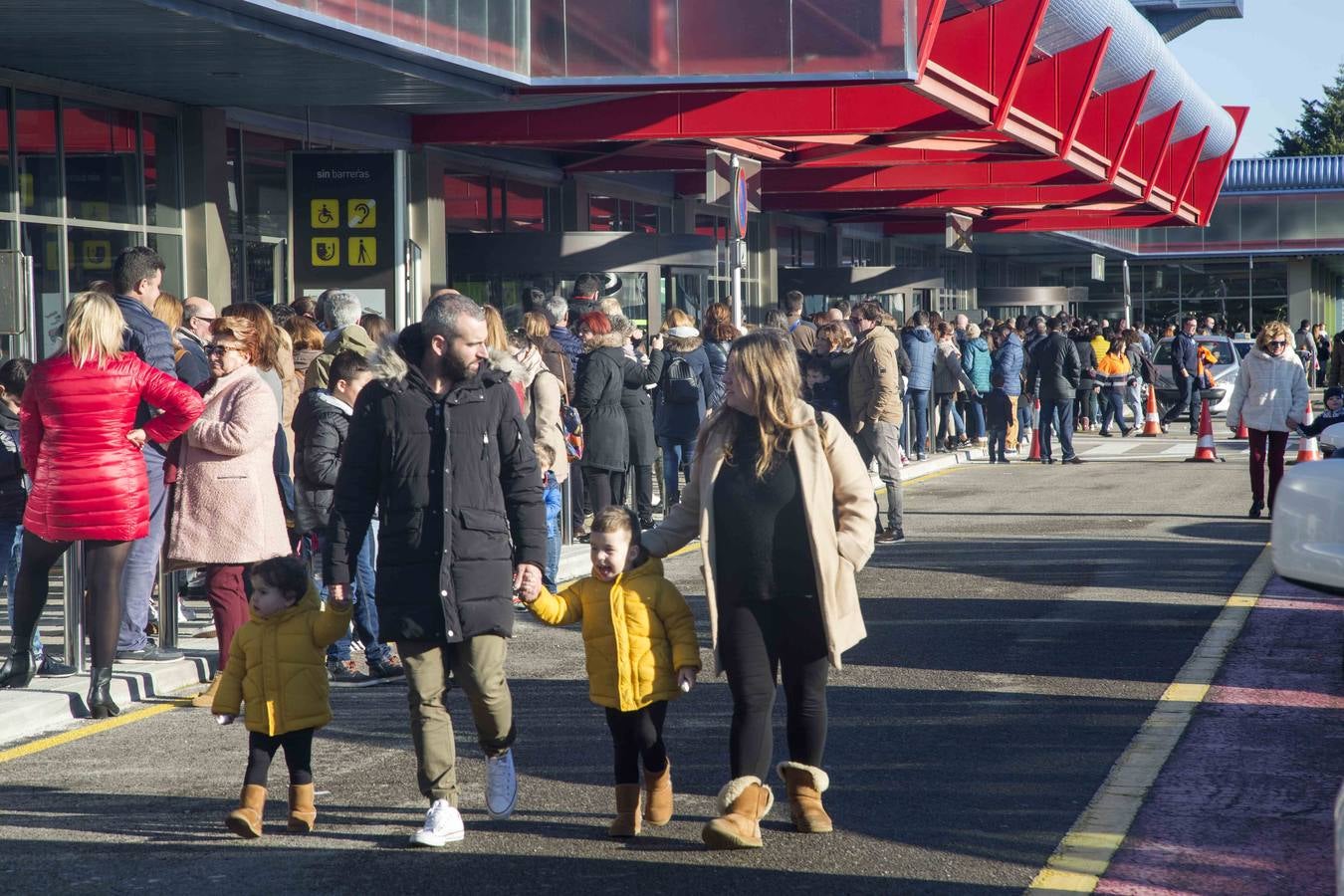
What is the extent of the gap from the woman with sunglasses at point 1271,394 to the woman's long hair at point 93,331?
386 inches

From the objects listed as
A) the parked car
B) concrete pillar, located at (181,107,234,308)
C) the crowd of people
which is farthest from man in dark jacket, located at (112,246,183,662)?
the parked car

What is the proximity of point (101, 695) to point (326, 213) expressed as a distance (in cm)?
917

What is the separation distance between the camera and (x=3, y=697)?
304 inches

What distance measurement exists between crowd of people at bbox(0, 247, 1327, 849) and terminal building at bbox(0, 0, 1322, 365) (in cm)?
236

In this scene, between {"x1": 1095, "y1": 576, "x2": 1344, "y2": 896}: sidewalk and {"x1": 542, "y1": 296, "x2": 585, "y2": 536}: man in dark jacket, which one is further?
{"x1": 542, "y1": 296, "x2": 585, "y2": 536}: man in dark jacket

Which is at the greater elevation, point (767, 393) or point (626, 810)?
point (767, 393)

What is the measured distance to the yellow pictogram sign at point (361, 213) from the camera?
1614 centimetres

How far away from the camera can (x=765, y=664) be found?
18.7 feet

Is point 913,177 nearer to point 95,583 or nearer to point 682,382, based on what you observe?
point 682,382

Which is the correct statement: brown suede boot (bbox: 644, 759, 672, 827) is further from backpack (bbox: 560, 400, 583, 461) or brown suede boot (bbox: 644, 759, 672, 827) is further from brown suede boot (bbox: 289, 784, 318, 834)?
backpack (bbox: 560, 400, 583, 461)

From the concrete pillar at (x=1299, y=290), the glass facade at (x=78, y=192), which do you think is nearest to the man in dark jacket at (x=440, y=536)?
the glass facade at (x=78, y=192)

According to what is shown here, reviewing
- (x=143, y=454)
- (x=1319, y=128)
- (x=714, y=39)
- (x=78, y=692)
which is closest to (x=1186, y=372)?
(x=714, y=39)

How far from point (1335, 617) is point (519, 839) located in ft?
19.8

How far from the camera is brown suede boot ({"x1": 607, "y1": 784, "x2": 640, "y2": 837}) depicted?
574 centimetres
